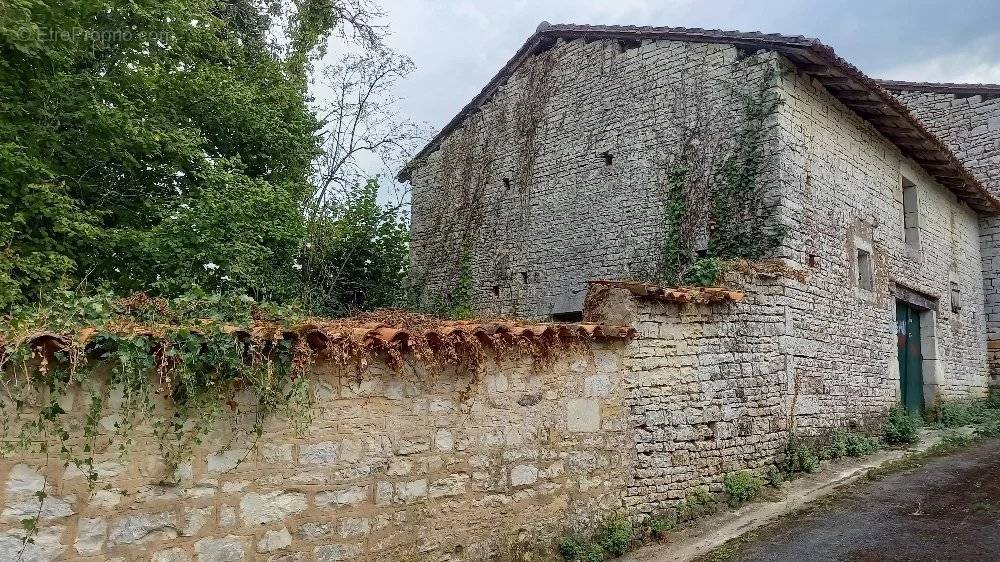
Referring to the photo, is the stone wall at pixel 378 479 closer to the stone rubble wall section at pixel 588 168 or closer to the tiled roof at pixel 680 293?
the tiled roof at pixel 680 293

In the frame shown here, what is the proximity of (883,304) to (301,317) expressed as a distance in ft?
30.4

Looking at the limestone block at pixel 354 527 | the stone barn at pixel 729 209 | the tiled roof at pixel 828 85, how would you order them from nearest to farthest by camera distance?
the limestone block at pixel 354 527
the stone barn at pixel 729 209
the tiled roof at pixel 828 85

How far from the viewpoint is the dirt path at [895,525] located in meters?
5.24

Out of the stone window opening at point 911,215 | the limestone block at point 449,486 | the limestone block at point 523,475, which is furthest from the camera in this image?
the stone window opening at point 911,215

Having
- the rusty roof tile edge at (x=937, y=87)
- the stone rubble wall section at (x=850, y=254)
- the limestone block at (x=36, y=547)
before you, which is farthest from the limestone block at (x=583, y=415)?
the rusty roof tile edge at (x=937, y=87)

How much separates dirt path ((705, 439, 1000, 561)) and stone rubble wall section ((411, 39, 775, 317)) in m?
3.82

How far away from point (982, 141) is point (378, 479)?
49.4ft

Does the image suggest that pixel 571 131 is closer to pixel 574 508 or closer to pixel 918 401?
pixel 574 508

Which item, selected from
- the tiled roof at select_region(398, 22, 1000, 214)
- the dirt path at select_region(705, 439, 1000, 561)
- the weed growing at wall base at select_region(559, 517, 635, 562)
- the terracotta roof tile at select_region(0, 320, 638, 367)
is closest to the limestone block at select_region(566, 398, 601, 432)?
the terracotta roof tile at select_region(0, 320, 638, 367)

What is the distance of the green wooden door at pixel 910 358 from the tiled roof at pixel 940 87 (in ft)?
18.2

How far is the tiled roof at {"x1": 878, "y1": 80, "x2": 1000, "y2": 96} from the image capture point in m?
13.6

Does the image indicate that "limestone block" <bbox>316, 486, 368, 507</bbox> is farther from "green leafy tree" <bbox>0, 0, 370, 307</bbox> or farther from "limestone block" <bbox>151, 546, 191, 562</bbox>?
"green leafy tree" <bbox>0, 0, 370, 307</bbox>

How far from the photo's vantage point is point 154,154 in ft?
31.2

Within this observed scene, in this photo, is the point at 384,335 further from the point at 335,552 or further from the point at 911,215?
the point at 911,215
